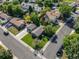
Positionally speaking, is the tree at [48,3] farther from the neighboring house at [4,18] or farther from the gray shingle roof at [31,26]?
the neighboring house at [4,18]

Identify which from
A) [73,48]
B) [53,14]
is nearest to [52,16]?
[53,14]

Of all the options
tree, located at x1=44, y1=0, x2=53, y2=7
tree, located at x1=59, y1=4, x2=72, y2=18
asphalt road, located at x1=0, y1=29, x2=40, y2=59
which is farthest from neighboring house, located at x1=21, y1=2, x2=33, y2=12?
asphalt road, located at x1=0, y1=29, x2=40, y2=59

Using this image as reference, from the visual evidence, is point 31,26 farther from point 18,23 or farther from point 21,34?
point 18,23

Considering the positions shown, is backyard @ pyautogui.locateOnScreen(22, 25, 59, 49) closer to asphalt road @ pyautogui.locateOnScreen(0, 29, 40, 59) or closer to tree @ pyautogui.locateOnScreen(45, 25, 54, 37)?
tree @ pyautogui.locateOnScreen(45, 25, 54, 37)

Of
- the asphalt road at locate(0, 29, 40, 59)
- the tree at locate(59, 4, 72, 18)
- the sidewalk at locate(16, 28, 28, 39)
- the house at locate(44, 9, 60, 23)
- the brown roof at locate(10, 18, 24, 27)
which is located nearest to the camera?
the asphalt road at locate(0, 29, 40, 59)

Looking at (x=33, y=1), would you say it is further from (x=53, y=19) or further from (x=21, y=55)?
(x=21, y=55)

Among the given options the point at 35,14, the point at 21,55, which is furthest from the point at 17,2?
the point at 21,55
